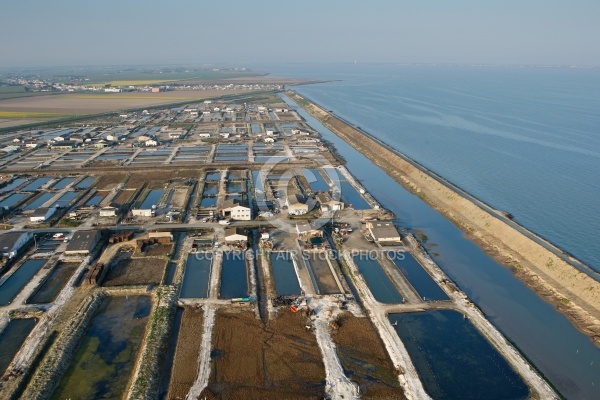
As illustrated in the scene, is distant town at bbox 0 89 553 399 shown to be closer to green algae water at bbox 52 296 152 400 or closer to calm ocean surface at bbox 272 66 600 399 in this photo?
green algae water at bbox 52 296 152 400

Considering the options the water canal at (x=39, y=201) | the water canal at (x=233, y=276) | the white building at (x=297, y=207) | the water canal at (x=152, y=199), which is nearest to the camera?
the water canal at (x=233, y=276)

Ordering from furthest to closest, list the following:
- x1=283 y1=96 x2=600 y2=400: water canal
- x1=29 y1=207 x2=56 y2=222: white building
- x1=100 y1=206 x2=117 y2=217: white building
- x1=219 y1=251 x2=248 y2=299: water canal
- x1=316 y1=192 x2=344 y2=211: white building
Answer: x1=316 y1=192 x2=344 y2=211: white building
x1=100 y1=206 x2=117 y2=217: white building
x1=29 y1=207 x2=56 y2=222: white building
x1=219 y1=251 x2=248 y2=299: water canal
x1=283 y1=96 x2=600 y2=400: water canal

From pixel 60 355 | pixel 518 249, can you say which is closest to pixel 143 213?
pixel 60 355

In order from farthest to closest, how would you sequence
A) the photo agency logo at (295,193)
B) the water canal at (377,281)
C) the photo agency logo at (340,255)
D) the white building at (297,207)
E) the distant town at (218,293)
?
the white building at (297,207) < the photo agency logo at (295,193) < the photo agency logo at (340,255) < the water canal at (377,281) < the distant town at (218,293)

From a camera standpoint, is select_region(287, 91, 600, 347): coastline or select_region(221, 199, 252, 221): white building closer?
select_region(287, 91, 600, 347): coastline

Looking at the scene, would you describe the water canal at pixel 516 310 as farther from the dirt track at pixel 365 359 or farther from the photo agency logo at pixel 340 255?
the dirt track at pixel 365 359

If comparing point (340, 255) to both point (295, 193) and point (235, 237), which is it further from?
point (295, 193)

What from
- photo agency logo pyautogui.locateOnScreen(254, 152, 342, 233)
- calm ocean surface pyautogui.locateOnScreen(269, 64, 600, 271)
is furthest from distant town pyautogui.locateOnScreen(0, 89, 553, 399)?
calm ocean surface pyautogui.locateOnScreen(269, 64, 600, 271)

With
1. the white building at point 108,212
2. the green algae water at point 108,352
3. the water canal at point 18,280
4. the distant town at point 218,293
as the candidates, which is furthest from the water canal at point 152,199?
the green algae water at point 108,352
